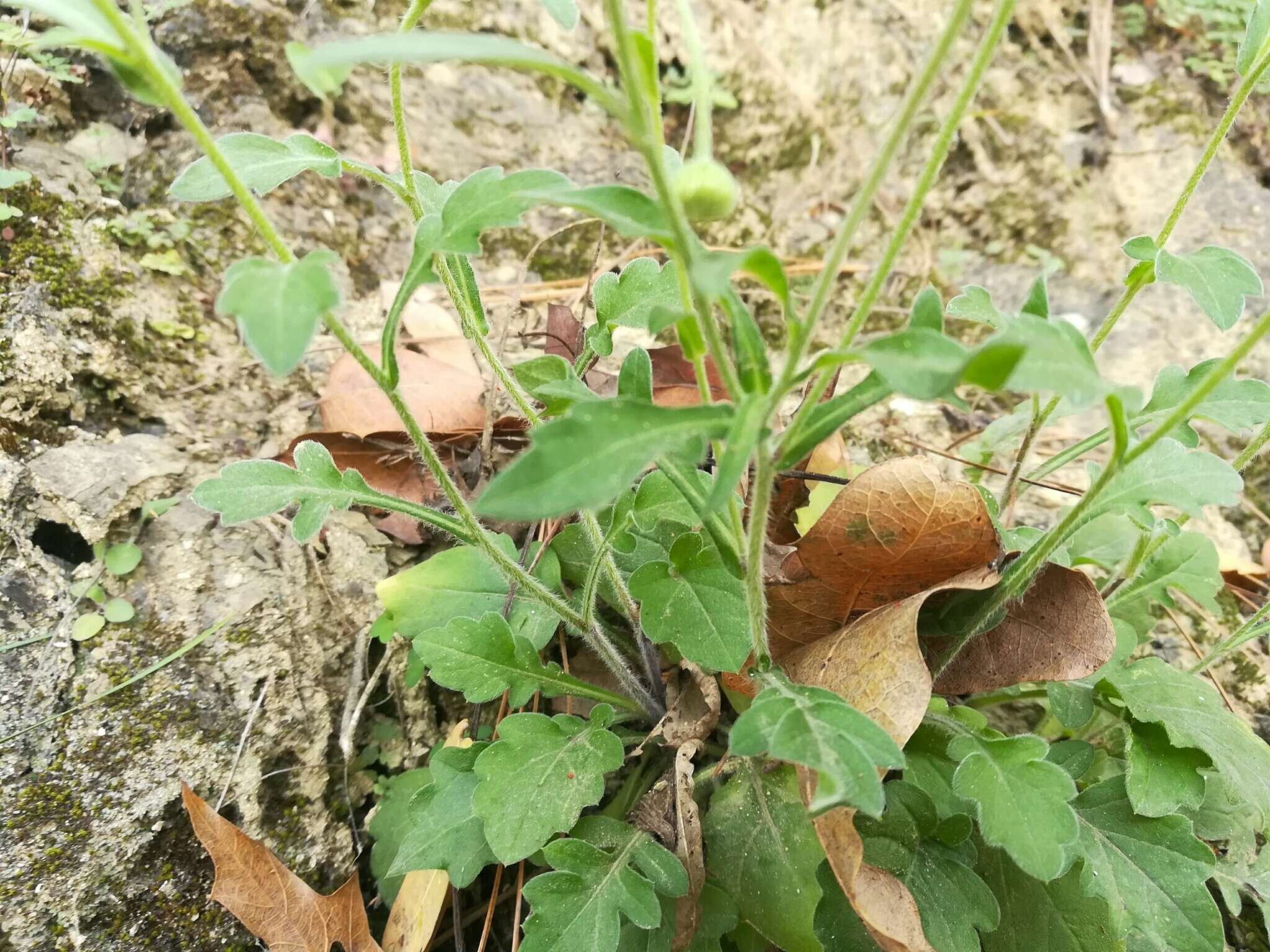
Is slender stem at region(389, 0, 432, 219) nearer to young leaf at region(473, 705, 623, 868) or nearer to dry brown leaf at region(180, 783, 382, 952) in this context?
young leaf at region(473, 705, 623, 868)

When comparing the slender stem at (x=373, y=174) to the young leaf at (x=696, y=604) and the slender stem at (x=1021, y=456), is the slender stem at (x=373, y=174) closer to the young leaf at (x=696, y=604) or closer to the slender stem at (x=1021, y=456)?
the young leaf at (x=696, y=604)

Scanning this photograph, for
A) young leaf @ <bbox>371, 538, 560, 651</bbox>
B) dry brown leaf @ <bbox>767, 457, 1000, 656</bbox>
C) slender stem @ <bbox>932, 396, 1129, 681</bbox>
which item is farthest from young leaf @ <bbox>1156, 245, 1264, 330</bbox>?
young leaf @ <bbox>371, 538, 560, 651</bbox>

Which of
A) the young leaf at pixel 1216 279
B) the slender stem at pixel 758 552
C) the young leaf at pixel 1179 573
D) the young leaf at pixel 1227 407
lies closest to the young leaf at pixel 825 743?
the slender stem at pixel 758 552

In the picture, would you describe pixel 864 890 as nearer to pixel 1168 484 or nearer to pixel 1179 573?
pixel 1168 484

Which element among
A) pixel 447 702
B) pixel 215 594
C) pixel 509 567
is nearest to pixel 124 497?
pixel 215 594

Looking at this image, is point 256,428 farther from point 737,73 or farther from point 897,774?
point 737,73

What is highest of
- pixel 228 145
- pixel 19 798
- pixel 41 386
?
pixel 228 145

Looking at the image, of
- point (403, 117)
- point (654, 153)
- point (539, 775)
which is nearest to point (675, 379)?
point (403, 117)
